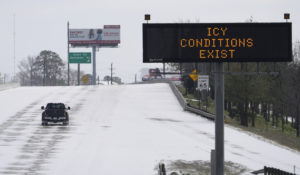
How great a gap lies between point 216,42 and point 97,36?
9868cm

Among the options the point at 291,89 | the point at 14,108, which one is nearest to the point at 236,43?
the point at 14,108

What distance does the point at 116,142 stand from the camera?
31484 millimetres

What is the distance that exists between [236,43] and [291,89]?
159ft

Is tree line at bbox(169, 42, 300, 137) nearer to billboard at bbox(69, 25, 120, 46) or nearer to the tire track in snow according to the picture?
the tire track in snow

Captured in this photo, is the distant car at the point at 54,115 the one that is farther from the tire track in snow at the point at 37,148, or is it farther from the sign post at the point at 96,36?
the sign post at the point at 96,36

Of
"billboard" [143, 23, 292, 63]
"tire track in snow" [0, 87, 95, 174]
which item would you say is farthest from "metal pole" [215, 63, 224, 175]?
"tire track in snow" [0, 87, 95, 174]

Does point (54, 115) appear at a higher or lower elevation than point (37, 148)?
higher

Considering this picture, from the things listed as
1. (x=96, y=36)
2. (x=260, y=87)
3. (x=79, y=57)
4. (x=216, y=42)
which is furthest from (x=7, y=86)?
(x=216, y=42)

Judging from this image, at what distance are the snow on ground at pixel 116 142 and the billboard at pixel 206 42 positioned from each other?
7020 millimetres

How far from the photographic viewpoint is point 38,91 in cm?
7419

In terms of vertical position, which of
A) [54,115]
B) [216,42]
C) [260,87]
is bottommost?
[54,115]

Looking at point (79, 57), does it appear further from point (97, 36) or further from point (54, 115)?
point (54, 115)

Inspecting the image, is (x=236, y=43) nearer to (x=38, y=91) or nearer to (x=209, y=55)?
(x=209, y=55)

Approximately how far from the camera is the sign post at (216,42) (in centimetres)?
1686
